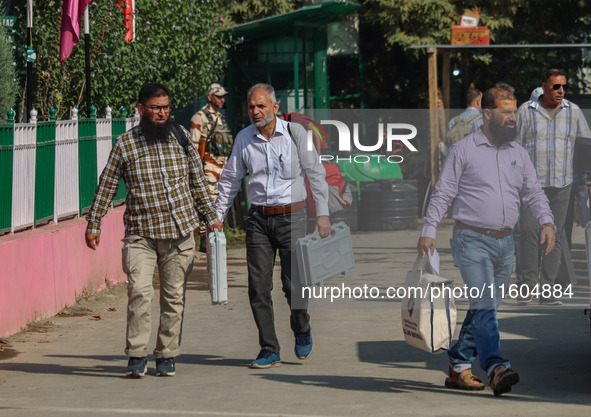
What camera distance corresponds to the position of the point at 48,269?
11109 mm

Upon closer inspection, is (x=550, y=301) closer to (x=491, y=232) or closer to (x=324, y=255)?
(x=324, y=255)

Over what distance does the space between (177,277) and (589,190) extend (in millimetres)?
4315

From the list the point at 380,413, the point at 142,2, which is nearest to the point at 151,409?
the point at 380,413

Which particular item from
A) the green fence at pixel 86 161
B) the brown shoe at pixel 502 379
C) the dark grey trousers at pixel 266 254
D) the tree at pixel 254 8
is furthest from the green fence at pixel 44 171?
the tree at pixel 254 8

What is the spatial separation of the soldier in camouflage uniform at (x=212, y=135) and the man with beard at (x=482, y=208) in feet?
22.4

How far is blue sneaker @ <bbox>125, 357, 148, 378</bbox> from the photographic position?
853 centimetres

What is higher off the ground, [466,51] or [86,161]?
[466,51]

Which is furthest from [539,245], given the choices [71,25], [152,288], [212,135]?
[71,25]

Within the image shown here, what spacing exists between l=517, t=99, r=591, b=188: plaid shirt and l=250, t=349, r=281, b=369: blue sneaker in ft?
12.2

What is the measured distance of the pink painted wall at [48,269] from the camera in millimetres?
10109

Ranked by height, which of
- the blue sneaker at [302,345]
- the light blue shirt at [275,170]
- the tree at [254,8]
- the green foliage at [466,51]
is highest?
the tree at [254,8]

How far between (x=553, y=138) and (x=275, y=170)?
3.49 metres

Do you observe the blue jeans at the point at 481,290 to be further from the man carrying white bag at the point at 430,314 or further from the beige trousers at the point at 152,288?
the beige trousers at the point at 152,288

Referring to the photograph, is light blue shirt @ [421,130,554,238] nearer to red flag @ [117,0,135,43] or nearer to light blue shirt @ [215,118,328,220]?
light blue shirt @ [215,118,328,220]
